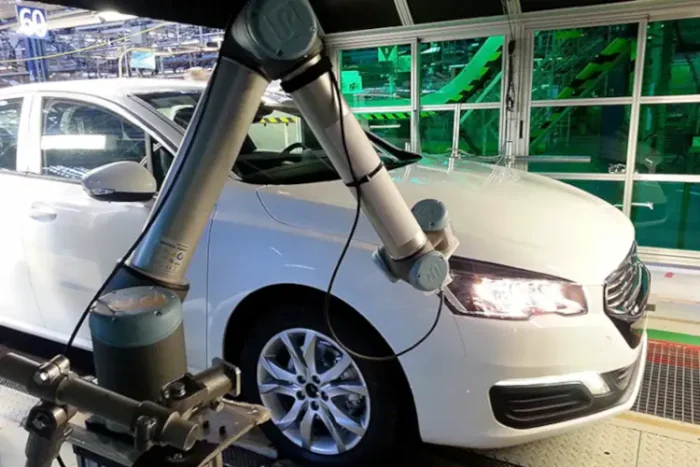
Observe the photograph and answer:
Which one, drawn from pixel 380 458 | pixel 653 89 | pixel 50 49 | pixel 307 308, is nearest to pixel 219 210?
pixel 307 308

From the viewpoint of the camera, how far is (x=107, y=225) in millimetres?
2721

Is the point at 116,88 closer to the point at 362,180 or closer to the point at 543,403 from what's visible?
the point at 362,180

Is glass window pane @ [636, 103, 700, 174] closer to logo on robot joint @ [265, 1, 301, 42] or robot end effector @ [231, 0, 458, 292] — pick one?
robot end effector @ [231, 0, 458, 292]

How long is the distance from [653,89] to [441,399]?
15.3 ft

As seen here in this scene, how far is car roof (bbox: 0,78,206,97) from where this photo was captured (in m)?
2.94

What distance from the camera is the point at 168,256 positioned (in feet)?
3.78

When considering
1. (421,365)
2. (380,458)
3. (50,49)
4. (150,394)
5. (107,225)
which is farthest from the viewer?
(50,49)

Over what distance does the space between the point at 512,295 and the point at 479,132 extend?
4.92 meters

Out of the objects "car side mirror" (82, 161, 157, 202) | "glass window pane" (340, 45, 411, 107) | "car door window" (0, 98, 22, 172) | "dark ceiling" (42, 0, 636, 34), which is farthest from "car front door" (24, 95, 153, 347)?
"glass window pane" (340, 45, 411, 107)

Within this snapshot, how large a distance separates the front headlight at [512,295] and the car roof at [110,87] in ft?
6.47

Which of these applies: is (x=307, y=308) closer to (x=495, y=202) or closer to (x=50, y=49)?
(x=495, y=202)

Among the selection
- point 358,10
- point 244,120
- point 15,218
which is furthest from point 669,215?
point 244,120

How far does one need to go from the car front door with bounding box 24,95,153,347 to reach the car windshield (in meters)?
0.26

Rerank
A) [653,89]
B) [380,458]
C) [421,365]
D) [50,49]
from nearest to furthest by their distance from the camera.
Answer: [421,365] → [380,458] → [653,89] → [50,49]
